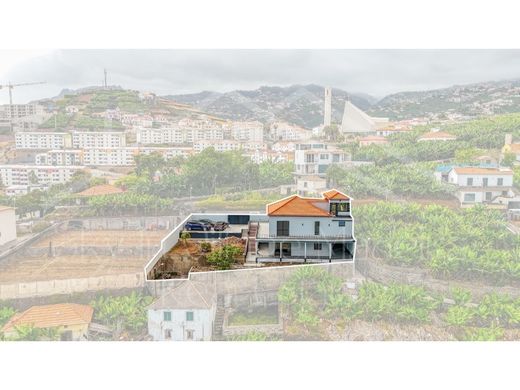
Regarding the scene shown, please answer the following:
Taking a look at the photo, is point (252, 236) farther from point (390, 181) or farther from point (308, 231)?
point (390, 181)

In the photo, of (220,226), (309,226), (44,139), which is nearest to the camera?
(309,226)

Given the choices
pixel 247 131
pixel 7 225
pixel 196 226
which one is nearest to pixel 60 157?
pixel 7 225

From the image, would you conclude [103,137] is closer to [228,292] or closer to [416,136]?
[228,292]

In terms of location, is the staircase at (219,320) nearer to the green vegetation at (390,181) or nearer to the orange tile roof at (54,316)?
the orange tile roof at (54,316)

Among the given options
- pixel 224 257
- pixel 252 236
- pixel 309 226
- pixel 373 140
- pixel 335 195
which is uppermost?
pixel 373 140

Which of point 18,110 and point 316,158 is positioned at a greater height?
point 18,110

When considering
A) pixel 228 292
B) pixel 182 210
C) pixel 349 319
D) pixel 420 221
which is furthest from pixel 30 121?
pixel 420 221
